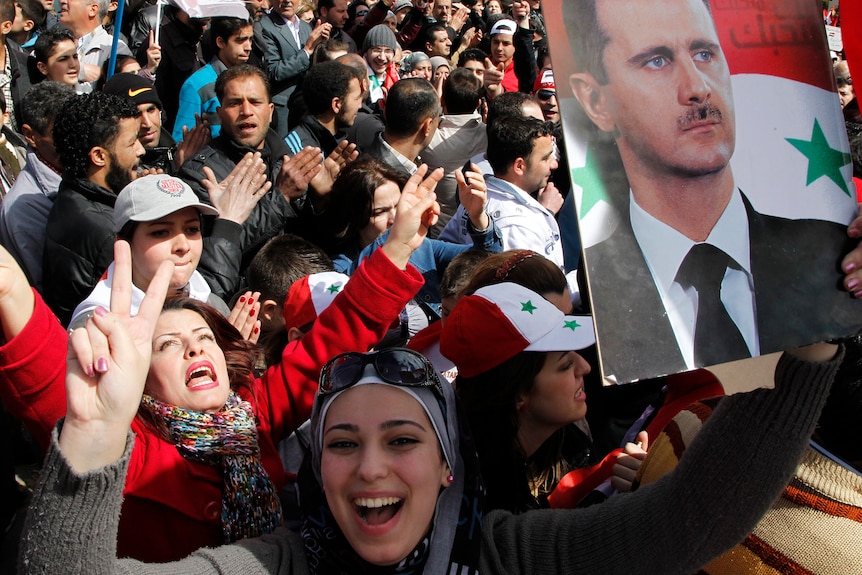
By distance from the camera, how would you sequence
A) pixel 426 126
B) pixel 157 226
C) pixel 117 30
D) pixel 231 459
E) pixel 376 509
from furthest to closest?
pixel 117 30
pixel 426 126
pixel 157 226
pixel 231 459
pixel 376 509

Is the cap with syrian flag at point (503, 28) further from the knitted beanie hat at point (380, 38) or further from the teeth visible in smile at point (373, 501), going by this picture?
the teeth visible in smile at point (373, 501)

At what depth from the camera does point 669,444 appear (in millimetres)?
2016

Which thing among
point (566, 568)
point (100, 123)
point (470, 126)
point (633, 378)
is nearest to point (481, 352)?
point (566, 568)

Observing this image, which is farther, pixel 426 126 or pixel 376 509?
pixel 426 126

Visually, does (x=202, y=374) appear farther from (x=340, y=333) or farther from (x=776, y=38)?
(x=776, y=38)

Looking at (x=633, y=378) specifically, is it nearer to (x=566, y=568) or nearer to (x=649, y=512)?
(x=649, y=512)

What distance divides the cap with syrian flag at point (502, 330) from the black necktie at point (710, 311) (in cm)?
92

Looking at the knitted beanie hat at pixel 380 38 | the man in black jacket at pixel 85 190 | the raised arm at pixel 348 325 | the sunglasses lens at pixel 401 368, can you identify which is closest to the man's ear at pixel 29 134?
the man in black jacket at pixel 85 190

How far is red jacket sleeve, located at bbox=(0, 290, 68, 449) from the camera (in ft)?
6.35

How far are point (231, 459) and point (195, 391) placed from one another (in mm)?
230

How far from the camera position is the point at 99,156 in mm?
3799

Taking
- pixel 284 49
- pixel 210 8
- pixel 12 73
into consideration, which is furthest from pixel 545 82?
pixel 12 73

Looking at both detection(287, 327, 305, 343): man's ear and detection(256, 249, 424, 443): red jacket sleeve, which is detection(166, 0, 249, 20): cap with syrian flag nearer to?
detection(287, 327, 305, 343): man's ear

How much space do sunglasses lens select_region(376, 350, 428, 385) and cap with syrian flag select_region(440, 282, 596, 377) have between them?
567mm
